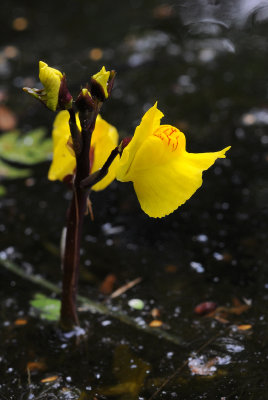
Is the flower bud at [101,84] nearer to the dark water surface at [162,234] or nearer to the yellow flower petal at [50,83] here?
the yellow flower petal at [50,83]

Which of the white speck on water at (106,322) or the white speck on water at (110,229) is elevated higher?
the white speck on water at (110,229)

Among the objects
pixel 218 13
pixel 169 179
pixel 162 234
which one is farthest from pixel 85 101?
pixel 218 13

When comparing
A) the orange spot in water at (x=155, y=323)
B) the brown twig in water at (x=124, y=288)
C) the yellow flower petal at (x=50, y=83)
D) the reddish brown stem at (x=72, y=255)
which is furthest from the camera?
the brown twig in water at (x=124, y=288)

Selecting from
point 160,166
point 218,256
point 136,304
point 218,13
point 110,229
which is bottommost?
point 136,304

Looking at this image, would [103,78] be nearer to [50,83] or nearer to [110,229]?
[50,83]

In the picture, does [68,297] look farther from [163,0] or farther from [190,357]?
[163,0]

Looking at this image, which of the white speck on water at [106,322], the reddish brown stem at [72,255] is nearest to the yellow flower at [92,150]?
the reddish brown stem at [72,255]

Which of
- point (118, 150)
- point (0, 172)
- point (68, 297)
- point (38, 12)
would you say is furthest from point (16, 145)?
point (38, 12)

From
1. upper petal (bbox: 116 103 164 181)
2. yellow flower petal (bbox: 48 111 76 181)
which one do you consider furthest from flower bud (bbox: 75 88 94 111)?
yellow flower petal (bbox: 48 111 76 181)
